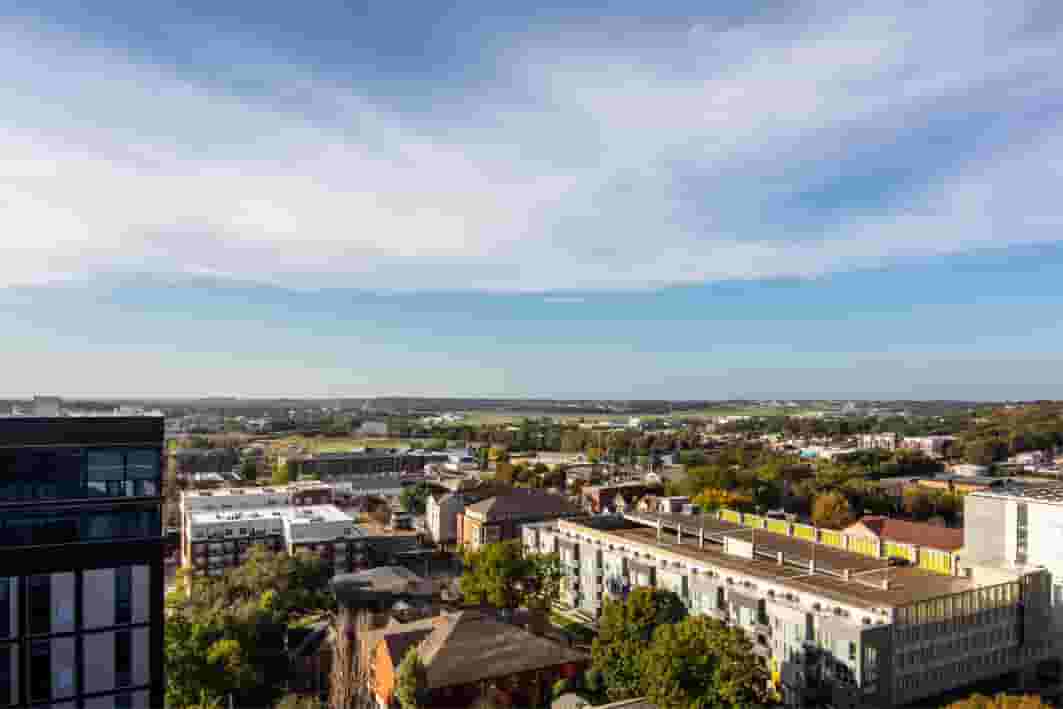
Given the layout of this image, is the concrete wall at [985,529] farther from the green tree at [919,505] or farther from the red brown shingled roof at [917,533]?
the green tree at [919,505]

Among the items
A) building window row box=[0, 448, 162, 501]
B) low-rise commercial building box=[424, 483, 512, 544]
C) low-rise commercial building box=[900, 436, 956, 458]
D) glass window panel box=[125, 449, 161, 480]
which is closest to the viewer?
building window row box=[0, 448, 162, 501]

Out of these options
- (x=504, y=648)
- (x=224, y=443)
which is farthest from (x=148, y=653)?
(x=224, y=443)

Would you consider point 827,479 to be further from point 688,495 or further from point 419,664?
point 419,664

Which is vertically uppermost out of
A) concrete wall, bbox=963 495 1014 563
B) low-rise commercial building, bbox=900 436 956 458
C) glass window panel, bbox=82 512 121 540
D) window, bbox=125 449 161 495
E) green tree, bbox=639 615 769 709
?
window, bbox=125 449 161 495

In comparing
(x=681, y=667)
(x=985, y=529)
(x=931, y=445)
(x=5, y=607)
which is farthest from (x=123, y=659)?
(x=931, y=445)

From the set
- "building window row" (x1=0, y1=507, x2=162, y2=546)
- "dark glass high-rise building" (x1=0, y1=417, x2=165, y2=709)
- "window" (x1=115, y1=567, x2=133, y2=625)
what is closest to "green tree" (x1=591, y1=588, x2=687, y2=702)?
"dark glass high-rise building" (x1=0, y1=417, x2=165, y2=709)

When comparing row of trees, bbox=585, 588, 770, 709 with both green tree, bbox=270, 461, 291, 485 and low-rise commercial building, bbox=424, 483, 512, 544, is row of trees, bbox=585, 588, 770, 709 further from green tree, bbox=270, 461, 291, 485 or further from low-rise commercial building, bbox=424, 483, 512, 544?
green tree, bbox=270, 461, 291, 485
